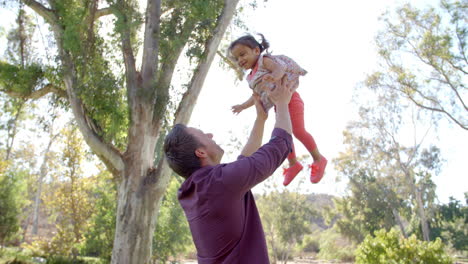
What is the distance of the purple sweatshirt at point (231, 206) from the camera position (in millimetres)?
1337

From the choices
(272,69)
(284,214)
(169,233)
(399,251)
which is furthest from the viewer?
(284,214)

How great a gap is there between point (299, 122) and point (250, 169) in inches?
52.4

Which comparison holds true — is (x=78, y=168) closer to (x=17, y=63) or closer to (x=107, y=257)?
(x=107, y=257)

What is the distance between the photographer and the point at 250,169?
1.32 metres

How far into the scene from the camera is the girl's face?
2.45 meters

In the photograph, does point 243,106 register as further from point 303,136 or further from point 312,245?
point 312,245

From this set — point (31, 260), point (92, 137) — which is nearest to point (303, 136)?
point (92, 137)

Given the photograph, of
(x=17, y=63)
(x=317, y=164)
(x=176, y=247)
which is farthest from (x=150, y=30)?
(x=176, y=247)

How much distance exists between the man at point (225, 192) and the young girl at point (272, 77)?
0.51m

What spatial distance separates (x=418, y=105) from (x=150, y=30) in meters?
15.5

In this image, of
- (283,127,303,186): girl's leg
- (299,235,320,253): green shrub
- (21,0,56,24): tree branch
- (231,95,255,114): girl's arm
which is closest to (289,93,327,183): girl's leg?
(283,127,303,186): girl's leg

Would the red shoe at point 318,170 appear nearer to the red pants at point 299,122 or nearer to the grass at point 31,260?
the red pants at point 299,122

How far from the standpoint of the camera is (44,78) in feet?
27.6

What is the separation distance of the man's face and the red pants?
0.95 m
